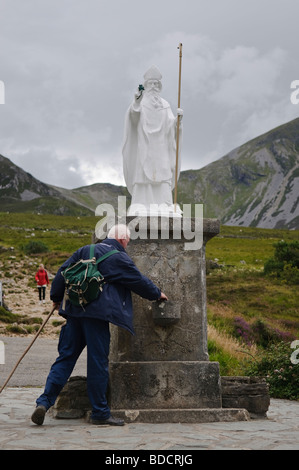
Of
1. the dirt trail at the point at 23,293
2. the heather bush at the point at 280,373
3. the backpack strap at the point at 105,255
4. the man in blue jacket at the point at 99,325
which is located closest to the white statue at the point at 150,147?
the backpack strap at the point at 105,255

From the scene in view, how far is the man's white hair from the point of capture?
5.82m

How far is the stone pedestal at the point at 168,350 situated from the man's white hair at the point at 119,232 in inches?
18.2

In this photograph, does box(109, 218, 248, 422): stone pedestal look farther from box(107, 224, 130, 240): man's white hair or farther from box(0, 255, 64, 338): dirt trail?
box(0, 255, 64, 338): dirt trail

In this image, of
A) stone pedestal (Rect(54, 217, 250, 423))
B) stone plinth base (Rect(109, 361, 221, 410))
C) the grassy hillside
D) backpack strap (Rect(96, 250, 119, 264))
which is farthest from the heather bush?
backpack strap (Rect(96, 250, 119, 264))

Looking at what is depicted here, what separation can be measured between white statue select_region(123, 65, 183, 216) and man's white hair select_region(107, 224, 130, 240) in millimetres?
1543

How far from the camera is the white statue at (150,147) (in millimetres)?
7617

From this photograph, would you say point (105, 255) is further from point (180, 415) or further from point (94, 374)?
point (180, 415)

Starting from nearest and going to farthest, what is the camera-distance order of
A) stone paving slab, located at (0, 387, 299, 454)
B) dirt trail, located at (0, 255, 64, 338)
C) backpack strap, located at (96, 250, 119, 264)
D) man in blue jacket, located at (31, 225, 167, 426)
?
stone paving slab, located at (0, 387, 299, 454) < man in blue jacket, located at (31, 225, 167, 426) < backpack strap, located at (96, 250, 119, 264) < dirt trail, located at (0, 255, 64, 338)

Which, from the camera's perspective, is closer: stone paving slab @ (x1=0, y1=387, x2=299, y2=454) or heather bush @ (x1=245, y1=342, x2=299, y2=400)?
stone paving slab @ (x1=0, y1=387, x2=299, y2=454)

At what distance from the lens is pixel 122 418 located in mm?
5602

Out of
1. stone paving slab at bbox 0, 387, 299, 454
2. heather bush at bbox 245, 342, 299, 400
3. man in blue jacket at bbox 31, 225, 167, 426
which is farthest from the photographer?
heather bush at bbox 245, 342, 299, 400

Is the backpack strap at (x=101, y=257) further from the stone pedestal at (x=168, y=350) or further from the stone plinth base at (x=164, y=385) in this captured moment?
the stone plinth base at (x=164, y=385)

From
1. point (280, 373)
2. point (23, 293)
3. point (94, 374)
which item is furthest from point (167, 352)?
point (23, 293)

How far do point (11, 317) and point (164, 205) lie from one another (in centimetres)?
1196
